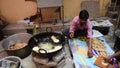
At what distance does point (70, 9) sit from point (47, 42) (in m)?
1.33

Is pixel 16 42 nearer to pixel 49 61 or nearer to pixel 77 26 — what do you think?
pixel 49 61

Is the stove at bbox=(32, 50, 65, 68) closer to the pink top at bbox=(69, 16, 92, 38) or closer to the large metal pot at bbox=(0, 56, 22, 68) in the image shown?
the large metal pot at bbox=(0, 56, 22, 68)

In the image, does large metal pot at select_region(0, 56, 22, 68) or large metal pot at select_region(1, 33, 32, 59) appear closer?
large metal pot at select_region(0, 56, 22, 68)

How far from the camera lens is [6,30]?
309cm

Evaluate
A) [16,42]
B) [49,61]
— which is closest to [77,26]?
[49,61]

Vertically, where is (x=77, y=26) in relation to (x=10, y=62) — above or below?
above

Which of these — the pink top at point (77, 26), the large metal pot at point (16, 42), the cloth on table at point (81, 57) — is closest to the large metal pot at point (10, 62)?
the large metal pot at point (16, 42)

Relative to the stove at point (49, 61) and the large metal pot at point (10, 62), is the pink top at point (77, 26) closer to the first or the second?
the stove at point (49, 61)

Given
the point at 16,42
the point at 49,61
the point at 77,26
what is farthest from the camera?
the point at 16,42

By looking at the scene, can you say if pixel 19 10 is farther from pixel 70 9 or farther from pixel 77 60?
pixel 77 60

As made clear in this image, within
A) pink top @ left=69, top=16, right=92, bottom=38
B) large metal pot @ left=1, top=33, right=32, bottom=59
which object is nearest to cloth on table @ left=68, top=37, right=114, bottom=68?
pink top @ left=69, top=16, right=92, bottom=38

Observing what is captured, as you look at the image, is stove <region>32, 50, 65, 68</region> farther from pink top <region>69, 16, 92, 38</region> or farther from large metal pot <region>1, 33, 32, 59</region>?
pink top <region>69, 16, 92, 38</region>

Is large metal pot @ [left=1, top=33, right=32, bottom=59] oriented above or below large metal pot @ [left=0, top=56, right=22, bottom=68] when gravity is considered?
above

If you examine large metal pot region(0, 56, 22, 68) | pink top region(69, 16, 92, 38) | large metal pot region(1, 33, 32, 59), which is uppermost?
pink top region(69, 16, 92, 38)
